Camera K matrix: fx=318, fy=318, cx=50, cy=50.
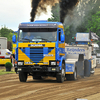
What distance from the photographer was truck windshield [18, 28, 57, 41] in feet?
57.1

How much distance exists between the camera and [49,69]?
17.5 meters

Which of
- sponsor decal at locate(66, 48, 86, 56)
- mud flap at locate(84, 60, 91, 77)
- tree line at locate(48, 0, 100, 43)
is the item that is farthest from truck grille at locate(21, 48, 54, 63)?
tree line at locate(48, 0, 100, 43)

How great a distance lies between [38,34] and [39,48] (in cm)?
77

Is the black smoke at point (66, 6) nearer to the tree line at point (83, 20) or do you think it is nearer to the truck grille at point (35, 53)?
the truck grille at point (35, 53)

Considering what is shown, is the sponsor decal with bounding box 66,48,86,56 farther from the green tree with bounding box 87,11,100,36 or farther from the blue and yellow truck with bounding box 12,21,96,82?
the green tree with bounding box 87,11,100,36

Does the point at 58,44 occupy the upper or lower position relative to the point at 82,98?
upper

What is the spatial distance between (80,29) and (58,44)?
66.0m

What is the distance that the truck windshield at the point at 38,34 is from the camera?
17406 millimetres

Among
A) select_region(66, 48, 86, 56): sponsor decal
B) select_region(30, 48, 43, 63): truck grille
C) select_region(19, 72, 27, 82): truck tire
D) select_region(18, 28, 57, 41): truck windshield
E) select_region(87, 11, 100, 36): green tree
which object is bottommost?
select_region(19, 72, 27, 82): truck tire

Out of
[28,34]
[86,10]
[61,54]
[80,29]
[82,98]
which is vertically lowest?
[82,98]

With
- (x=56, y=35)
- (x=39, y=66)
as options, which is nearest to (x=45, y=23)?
(x=56, y=35)

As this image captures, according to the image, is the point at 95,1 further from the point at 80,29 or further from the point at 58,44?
the point at 58,44

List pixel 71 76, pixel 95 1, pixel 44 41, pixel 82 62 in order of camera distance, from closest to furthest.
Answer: pixel 44 41, pixel 71 76, pixel 82 62, pixel 95 1

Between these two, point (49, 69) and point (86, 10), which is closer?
point (49, 69)
